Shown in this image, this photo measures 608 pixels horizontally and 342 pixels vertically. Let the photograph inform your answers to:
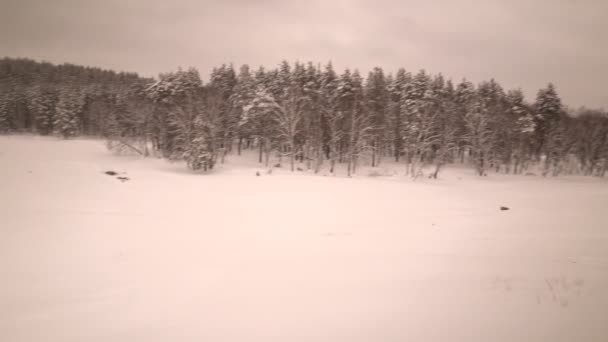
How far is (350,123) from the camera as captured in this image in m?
50.8

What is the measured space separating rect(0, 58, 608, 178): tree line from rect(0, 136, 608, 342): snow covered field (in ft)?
84.9

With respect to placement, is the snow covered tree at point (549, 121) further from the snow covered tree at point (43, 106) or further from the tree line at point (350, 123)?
the snow covered tree at point (43, 106)

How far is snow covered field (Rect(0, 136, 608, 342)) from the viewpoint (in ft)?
19.5

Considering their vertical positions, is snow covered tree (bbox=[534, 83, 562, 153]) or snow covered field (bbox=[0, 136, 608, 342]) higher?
snow covered tree (bbox=[534, 83, 562, 153])

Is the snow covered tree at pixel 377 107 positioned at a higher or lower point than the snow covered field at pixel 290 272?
higher

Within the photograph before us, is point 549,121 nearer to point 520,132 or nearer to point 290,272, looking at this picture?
point 520,132

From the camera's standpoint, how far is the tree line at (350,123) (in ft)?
155

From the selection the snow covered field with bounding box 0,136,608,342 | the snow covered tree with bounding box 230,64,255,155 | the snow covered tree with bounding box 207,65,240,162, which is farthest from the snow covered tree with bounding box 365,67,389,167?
the snow covered field with bounding box 0,136,608,342

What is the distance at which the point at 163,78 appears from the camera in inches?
2458

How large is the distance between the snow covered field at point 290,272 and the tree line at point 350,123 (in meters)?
25.9

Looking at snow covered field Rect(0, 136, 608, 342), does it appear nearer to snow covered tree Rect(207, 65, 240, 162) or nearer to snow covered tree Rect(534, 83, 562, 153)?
snow covered tree Rect(207, 65, 240, 162)

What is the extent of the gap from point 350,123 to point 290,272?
44.2m

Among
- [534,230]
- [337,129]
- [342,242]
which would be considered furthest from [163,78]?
[534,230]

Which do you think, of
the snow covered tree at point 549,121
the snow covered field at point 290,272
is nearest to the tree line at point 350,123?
the snow covered tree at point 549,121
